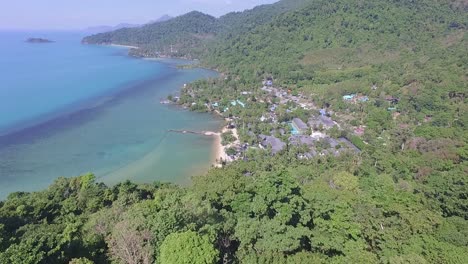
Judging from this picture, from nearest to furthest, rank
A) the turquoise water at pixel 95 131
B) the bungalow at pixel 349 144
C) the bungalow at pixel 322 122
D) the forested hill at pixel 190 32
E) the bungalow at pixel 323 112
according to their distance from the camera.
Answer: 1. the turquoise water at pixel 95 131
2. the bungalow at pixel 349 144
3. the bungalow at pixel 322 122
4. the bungalow at pixel 323 112
5. the forested hill at pixel 190 32

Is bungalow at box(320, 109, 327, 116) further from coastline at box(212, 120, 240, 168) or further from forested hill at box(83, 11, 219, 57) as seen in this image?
forested hill at box(83, 11, 219, 57)

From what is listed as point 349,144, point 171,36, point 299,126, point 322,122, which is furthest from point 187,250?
point 171,36

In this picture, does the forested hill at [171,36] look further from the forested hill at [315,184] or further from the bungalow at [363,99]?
the bungalow at [363,99]

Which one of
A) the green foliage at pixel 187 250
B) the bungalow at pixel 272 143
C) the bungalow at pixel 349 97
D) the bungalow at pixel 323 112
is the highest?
the green foliage at pixel 187 250

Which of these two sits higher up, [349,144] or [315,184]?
[315,184]

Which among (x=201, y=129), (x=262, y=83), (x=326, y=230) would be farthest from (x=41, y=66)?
(x=326, y=230)

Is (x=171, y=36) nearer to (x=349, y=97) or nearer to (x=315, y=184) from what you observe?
(x=349, y=97)

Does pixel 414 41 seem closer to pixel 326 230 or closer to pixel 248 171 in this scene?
pixel 248 171

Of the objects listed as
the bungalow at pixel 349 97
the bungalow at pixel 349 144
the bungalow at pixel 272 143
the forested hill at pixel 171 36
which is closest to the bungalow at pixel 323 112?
the bungalow at pixel 349 97
